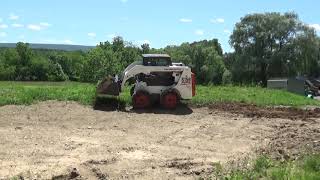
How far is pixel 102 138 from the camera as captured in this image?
40.9 ft

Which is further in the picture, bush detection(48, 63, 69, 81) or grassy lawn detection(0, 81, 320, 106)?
bush detection(48, 63, 69, 81)

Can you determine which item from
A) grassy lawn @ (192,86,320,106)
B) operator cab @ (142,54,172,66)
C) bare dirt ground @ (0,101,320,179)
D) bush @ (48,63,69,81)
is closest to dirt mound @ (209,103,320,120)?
bare dirt ground @ (0,101,320,179)

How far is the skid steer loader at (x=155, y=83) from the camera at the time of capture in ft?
58.7

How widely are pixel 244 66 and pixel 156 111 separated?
49363mm

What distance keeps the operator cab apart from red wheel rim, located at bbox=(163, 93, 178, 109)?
1.18 metres

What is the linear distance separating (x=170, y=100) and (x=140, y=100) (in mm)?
971

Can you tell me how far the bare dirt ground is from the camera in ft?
31.1

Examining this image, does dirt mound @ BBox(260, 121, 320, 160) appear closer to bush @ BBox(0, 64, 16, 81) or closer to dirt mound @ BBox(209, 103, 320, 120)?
dirt mound @ BBox(209, 103, 320, 120)

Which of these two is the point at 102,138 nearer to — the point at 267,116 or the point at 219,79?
the point at 267,116

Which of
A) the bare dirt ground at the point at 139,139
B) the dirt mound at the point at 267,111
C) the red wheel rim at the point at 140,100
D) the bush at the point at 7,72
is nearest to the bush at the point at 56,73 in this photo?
the bush at the point at 7,72

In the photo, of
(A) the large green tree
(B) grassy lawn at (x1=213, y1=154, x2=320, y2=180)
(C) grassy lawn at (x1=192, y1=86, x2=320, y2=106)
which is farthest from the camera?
(A) the large green tree

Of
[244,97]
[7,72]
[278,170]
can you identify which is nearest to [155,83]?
[244,97]

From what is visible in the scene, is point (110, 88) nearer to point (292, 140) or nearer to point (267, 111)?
point (267, 111)

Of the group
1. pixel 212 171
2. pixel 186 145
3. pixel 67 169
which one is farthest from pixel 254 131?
pixel 67 169
